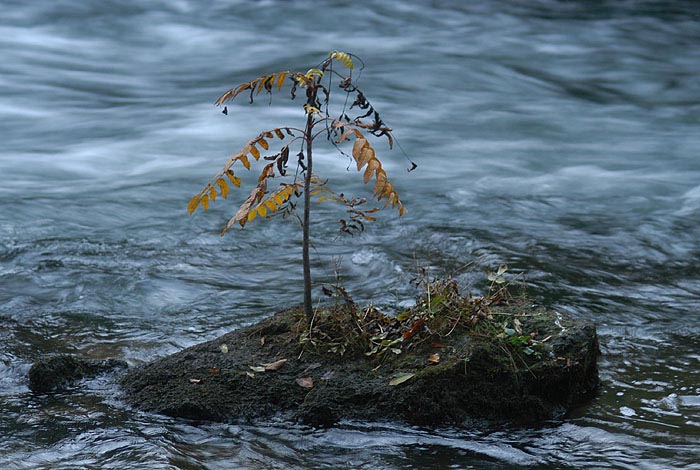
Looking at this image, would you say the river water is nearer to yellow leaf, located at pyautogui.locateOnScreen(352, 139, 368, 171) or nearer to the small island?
the small island

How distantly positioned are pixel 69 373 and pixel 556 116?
29.1ft

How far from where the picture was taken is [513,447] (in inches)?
123

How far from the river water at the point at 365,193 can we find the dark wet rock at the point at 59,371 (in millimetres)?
64

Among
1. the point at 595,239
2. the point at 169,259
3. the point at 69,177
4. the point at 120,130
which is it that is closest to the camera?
the point at 169,259

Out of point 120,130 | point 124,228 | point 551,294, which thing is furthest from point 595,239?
point 120,130

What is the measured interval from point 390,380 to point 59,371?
4.56 ft

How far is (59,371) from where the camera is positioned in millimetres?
3680

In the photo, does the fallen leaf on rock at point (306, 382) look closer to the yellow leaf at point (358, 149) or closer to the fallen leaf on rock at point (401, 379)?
the fallen leaf on rock at point (401, 379)

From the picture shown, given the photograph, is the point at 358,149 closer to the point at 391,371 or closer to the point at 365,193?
the point at 391,371

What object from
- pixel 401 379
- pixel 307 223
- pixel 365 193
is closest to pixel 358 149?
pixel 307 223

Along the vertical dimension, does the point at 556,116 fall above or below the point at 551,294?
above

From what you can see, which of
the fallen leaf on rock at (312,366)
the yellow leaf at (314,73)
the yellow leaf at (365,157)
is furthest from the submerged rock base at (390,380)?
the yellow leaf at (314,73)

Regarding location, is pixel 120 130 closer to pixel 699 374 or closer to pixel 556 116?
pixel 556 116

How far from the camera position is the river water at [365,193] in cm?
322
